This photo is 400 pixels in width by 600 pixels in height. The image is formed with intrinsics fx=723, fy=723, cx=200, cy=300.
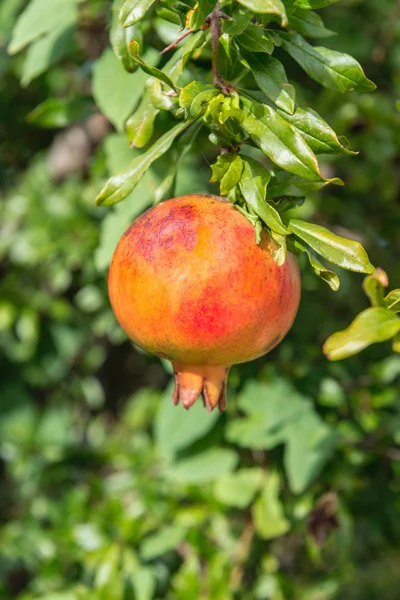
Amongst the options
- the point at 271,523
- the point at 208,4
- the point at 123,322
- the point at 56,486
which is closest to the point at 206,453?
the point at 271,523

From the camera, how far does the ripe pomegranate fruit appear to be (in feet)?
2.04

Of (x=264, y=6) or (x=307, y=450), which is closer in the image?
(x=264, y=6)

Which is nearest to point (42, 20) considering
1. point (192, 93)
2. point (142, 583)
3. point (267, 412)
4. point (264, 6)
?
point (192, 93)

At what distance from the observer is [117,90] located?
3.29ft

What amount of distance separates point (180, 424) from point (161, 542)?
257 mm

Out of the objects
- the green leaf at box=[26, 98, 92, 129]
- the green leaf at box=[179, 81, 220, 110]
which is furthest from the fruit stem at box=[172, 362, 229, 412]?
the green leaf at box=[26, 98, 92, 129]

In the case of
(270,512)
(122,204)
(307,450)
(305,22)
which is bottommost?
(270,512)

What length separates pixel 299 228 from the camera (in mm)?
667

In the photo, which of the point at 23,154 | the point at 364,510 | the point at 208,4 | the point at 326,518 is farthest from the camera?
the point at 23,154

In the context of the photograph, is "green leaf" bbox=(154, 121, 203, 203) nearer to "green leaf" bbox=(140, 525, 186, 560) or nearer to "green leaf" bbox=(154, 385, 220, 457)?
"green leaf" bbox=(154, 385, 220, 457)

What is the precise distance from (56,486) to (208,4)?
5.08 feet

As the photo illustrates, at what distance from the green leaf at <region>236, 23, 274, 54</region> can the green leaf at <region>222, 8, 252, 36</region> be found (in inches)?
0.6

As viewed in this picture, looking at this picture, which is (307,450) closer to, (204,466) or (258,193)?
(204,466)

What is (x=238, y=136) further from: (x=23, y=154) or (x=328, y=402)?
(x=23, y=154)
